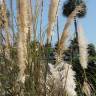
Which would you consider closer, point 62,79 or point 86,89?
point 62,79

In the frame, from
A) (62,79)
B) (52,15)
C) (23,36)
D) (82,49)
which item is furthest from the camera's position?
(82,49)

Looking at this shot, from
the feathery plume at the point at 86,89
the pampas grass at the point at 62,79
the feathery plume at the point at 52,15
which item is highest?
the feathery plume at the point at 52,15

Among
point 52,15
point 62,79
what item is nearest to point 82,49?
point 62,79

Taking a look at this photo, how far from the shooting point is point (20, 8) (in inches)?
146

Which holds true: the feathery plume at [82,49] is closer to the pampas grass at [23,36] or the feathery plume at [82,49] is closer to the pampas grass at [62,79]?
the pampas grass at [62,79]

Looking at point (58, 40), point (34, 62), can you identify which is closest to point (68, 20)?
point (58, 40)

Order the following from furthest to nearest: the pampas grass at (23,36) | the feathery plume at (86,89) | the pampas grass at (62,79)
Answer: the feathery plume at (86,89), the pampas grass at (62,79), the pampas grass at (23,36)

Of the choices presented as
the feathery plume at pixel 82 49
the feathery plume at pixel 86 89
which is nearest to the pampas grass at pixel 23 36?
the feathery plume at pixel 82 49

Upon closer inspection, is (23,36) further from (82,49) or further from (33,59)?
(82,49)

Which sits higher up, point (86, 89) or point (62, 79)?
point (62, 79)

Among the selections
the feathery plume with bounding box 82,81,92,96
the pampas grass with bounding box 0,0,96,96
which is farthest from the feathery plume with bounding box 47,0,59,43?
the feathery plume with bounding box 82,81,92,96

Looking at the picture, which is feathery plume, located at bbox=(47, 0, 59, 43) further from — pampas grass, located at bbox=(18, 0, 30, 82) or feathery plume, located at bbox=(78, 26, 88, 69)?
feathery plume, located at bbox=(78, 26, 88, 69)

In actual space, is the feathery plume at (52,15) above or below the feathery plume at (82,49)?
above

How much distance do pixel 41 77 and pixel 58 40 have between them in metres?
0.40
